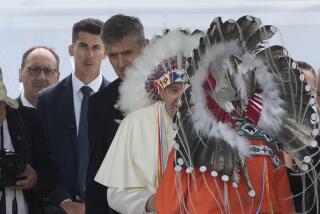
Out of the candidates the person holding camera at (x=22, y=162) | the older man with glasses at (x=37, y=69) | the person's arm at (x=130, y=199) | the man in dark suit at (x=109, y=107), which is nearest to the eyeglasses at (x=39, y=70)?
the older man with glasses at (x=37, y=69)

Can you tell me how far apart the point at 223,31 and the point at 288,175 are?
60cm

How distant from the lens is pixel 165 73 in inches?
136

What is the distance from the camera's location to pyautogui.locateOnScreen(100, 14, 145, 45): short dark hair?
391cm

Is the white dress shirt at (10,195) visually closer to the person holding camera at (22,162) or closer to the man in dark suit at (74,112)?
the person holding camera at (22,162)

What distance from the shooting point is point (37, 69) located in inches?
206

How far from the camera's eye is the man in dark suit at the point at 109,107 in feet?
12.7

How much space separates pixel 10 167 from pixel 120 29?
806 millimetres

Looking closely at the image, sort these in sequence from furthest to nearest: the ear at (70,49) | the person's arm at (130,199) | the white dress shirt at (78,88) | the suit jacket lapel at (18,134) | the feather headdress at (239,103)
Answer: the ear at (70,49) → the white dress shirt at (78,88) → the suit jacket lapel at (18,134) → the person's arm at (130,199) → the feather headdress at (239,103)

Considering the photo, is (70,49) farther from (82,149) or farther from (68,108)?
(82,149)

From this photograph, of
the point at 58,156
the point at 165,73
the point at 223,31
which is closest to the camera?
the point at 223,31

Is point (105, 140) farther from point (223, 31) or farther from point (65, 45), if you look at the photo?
point (65, 45)

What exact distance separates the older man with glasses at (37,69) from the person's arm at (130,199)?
189 cm

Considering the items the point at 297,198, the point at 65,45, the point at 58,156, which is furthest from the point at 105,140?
the point at 65,45

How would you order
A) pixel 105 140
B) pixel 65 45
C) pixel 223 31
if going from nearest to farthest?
pixel 223 31 → pixel 105 140 → pixel 65 45
